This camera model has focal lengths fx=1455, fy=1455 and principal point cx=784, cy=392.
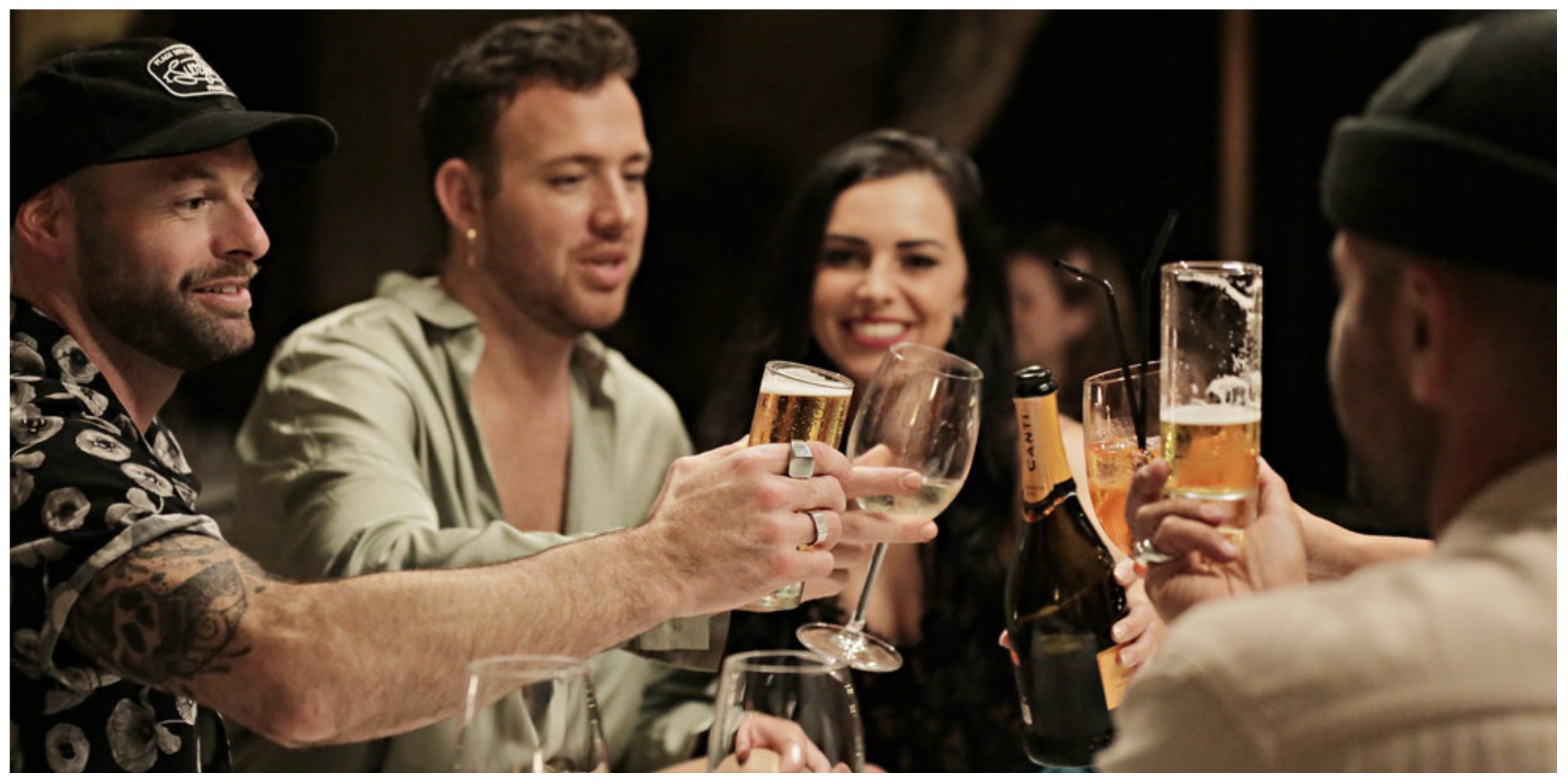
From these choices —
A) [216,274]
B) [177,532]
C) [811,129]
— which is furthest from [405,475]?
[811,129]

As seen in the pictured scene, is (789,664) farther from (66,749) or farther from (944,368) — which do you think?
(66,749)

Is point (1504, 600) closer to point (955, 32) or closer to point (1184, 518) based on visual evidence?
point (1184, 518)

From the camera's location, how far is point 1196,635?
938mm

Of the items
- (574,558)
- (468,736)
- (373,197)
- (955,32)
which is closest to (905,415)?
(574,558)

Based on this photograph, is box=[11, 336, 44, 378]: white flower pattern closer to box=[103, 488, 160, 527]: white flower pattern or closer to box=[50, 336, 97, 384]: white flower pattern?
box=[50, 336, 97, 384]: white flower pattern

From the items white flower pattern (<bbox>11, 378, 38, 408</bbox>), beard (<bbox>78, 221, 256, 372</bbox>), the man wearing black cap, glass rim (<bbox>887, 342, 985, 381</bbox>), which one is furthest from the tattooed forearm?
glass rim (<bbox>887, 342, 985, 381</bbox>)

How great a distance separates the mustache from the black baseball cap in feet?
0.46

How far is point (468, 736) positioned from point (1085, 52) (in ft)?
13.0

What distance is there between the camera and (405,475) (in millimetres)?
2434

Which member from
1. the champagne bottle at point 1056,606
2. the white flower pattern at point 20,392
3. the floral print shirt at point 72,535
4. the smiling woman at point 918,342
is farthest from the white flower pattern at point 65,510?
the smiling woman at point 918,342

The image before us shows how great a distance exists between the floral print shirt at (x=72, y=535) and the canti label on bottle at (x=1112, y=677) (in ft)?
3.01

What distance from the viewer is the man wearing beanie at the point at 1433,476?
89 centimetres

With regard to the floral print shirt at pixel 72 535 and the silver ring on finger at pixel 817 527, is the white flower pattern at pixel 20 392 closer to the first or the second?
the floral print shirt at pixel 72 535

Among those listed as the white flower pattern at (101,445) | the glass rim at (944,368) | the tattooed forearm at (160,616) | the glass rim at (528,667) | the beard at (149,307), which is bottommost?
the tattooed forearm at (160,616)
